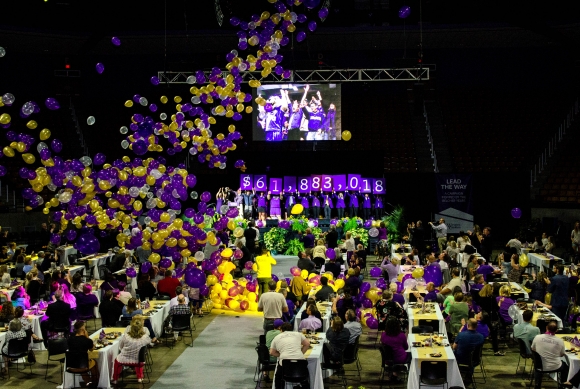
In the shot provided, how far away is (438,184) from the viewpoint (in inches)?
978

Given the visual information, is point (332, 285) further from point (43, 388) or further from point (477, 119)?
point (477, 119)

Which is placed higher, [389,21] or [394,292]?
[389,21]

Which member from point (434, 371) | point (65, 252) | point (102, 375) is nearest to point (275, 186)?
point (65, 252)

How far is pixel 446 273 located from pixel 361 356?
431cm

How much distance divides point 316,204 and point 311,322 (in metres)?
13.8

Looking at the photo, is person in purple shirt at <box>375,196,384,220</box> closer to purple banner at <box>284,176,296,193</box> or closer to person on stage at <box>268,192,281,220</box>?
purple banner at <box>284,176,296,193</box>

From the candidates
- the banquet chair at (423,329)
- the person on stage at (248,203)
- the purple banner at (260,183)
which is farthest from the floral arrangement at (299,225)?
the banquet chair at (423,329)

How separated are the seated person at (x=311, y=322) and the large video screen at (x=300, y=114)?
14394mm

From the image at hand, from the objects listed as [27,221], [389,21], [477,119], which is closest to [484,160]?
[477,119]

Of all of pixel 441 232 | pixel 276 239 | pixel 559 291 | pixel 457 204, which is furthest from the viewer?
pixel 457 204

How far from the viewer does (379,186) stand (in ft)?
84.6

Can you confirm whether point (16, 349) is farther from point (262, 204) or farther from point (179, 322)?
point (262, 204)

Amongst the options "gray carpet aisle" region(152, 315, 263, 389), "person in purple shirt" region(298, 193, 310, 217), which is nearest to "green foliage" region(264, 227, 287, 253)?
"person in purple shirt" region(298, 193, 310, 217)

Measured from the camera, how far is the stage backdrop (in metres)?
24.6
